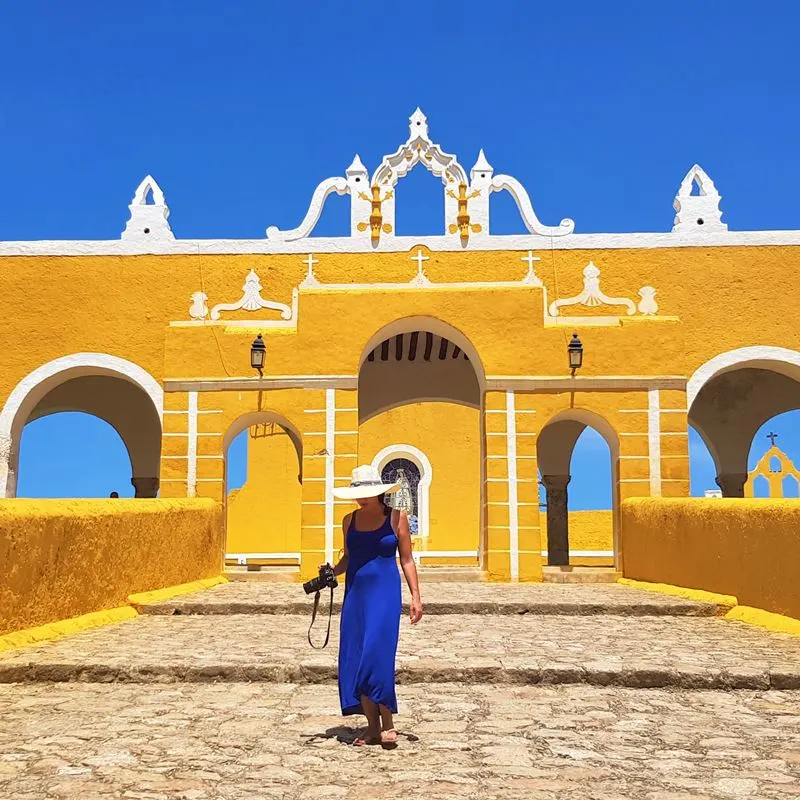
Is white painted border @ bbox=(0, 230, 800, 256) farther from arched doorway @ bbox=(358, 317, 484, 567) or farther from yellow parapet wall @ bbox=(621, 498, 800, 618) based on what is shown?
arched doorway @ bbox=(358, 317, 484, 567)

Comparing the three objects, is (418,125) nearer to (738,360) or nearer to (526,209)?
(526,209)

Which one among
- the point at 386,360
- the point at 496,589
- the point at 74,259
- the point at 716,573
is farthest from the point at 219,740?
the point at 386,360

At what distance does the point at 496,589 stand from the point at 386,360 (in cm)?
629

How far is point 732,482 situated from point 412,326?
6771 millimetres

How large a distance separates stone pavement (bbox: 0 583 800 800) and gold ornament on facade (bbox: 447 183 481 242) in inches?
276

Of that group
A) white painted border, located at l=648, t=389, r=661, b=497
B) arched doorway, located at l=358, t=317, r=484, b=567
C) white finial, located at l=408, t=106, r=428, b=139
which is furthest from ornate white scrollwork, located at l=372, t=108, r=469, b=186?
arched doorway, located at l=358, t=317, r=484, b=567

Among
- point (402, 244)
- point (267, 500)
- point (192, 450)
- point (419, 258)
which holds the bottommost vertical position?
point (267, 500)

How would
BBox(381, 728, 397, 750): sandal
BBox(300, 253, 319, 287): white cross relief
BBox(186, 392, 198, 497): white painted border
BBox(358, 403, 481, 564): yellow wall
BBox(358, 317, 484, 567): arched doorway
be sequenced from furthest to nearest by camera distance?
BBox(358, 403, 481, 564): yellow wall < BBox(358, 317, 484, 567): arched doorway < BBox(300, 253, 319, 287): white cross relief < BBox(186, 392, 198, 497): white painted border < BBox(381, 728, 397, 750): sandal

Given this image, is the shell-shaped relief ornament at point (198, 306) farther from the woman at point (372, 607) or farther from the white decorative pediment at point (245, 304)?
the woman at point (372, 607)

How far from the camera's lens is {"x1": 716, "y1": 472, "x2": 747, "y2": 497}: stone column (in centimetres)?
1566

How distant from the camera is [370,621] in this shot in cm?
405

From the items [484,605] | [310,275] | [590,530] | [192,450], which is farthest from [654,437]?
[590,530]

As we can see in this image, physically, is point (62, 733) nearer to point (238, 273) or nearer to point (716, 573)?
point (716, 573)

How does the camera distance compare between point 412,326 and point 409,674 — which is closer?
point 409,674
